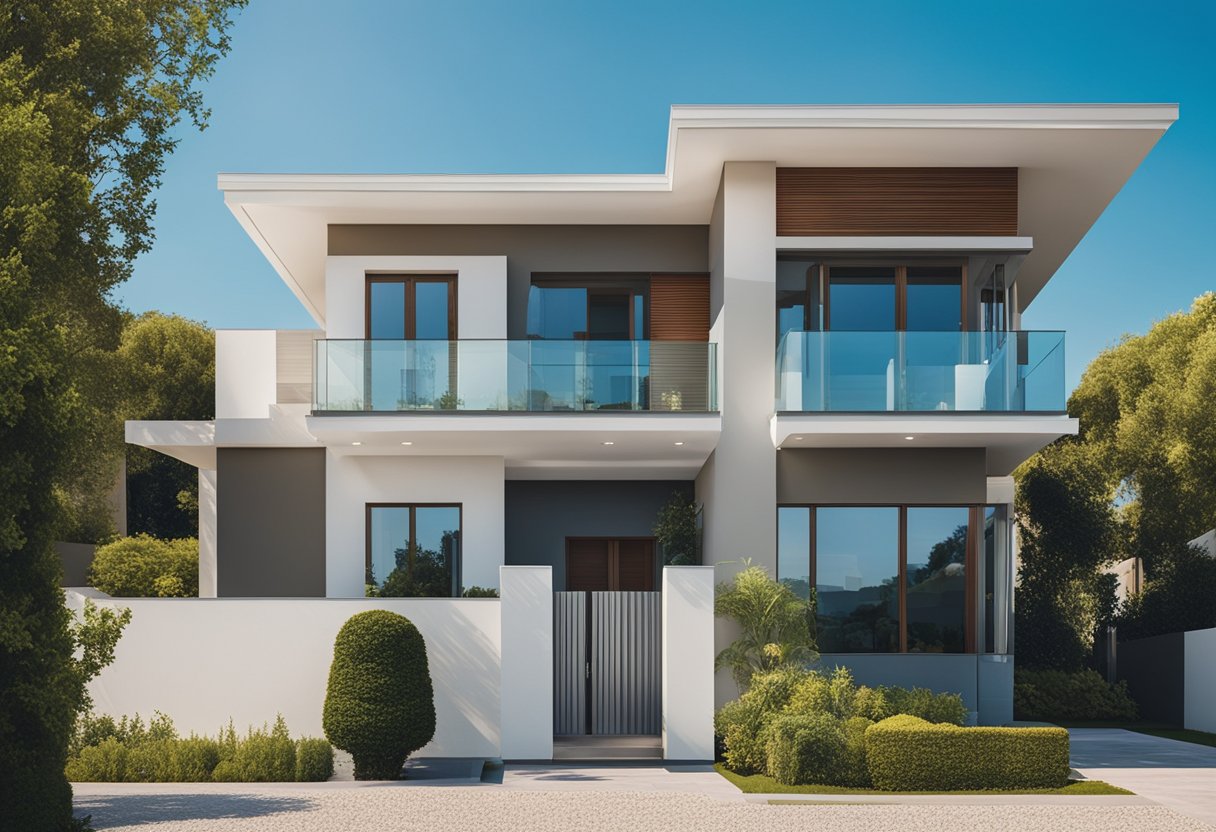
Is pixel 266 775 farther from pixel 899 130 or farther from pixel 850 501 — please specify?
pixel 899 130

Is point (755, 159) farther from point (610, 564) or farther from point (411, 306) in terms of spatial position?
point (610, 564)

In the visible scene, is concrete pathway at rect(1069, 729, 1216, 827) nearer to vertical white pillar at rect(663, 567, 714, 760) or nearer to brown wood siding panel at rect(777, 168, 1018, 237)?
vertical white pillar at rect(663, 567, 714, 760)

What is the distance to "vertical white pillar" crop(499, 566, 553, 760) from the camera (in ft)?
52.5

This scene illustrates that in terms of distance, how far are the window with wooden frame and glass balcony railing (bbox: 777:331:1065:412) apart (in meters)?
1.92

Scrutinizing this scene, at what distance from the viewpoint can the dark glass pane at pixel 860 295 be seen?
1822cm

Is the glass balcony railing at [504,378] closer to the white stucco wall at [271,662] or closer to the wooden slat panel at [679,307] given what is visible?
the wooden slat panel at [679,307]

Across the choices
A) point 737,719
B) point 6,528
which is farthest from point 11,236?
point 737,719

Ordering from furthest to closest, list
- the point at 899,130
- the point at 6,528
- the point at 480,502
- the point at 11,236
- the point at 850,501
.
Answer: the point at 480,502 → the point at 850,501 → the point at 899,130 → the point at 11,236 → the point at 6,528

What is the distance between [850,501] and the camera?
1800cm

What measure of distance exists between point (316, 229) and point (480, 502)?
5.26 meters

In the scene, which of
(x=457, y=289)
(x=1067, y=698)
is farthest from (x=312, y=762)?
(x=1067, y=698)

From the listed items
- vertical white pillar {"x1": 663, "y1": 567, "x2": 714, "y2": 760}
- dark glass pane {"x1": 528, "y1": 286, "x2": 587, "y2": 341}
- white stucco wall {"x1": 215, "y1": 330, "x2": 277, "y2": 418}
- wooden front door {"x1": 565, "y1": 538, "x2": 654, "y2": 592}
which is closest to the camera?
vertical white pillar {"x1": 663, "y1": 567, "x2": 714, "y2": 760}

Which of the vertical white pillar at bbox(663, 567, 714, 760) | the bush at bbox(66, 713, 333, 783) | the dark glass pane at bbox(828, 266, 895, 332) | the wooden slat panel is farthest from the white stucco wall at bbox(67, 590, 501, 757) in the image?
the dark glass pane at bbox(828, 266, 895, 332)

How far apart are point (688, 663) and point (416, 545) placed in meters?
5.53
